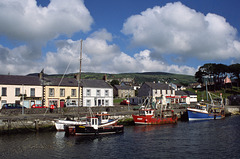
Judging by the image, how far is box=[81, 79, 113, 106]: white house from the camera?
59066mm

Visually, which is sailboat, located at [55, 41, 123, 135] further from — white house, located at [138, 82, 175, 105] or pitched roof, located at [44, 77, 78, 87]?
white house, located at [138, 82, 175, 105]

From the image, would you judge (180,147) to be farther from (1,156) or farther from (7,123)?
(7,123)

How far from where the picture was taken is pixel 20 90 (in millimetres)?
50531

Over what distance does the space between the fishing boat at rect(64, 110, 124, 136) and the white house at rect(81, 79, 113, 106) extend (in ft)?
74.1

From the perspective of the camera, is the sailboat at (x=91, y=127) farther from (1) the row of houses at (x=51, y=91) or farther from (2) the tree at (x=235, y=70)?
(2) the tree at (x=235, y=70)

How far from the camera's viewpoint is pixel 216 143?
2812 centimetres

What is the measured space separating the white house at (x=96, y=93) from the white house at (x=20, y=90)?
12.0 metres

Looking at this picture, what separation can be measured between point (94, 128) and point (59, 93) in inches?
960

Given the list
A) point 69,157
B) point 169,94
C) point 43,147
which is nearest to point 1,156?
point 43,147

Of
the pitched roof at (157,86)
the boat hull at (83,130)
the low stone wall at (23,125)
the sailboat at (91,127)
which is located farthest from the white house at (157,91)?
the low stone wall at (23,125)

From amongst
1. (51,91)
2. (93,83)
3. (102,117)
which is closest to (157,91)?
(93,83)

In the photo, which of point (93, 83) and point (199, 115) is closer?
point (199, 115)

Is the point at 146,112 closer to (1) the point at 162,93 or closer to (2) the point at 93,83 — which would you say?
(2) the point at 93,83

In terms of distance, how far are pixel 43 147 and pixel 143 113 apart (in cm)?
2538
